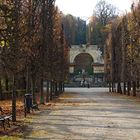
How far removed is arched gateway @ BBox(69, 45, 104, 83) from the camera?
130 meters

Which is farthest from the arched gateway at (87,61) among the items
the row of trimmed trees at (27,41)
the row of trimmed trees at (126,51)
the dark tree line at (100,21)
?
the row of trimmed trees at (27,41)

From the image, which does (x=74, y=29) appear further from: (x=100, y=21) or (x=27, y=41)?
(x=27, y=41)

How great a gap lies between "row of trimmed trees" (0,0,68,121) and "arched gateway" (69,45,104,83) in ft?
219

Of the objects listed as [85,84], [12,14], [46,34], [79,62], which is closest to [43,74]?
[46,34]

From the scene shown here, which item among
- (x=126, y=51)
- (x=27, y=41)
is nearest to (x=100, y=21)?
(x=126, y=51)

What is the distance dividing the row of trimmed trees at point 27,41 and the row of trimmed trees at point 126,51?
8.74 meters

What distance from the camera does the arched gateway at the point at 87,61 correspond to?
428ft

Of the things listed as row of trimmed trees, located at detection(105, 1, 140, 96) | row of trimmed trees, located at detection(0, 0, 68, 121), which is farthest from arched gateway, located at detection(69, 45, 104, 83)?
row of trimmed trees, located at detection(0, 0, 68, 121)

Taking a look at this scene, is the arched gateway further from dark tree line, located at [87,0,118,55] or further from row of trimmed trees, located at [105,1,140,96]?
row of trimmed trees, located at [105,1,140,96]

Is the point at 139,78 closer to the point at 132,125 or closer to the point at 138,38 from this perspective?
the point at 138,38

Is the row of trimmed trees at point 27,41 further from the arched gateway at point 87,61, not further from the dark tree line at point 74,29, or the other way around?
the dark tree line at point 74,29

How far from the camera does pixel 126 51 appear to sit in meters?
63.9

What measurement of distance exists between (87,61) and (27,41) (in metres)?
112

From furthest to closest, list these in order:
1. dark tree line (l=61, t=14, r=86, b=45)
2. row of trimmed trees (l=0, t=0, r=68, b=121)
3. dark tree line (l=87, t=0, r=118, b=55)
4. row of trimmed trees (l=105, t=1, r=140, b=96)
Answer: dark tree line (l=61, t=14, r=86, b=45), dark tree line (l=87, t=0, r=118, b=55), row of trimmed trees (l=105, t=1, r=140, b=96), row of trimmed trees (l=0, t=0, r=68, b=121)
